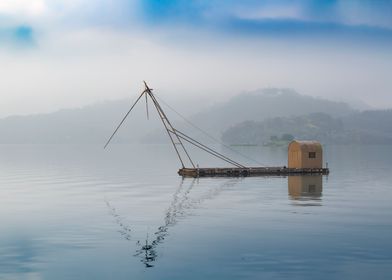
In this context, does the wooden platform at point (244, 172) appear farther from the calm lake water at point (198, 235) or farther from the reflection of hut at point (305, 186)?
the calm lake water at point (198, 235)

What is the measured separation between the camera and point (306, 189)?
206 ft

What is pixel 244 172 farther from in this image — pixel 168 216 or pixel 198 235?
pixel 198 235

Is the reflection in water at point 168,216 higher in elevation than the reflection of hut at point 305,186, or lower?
lower

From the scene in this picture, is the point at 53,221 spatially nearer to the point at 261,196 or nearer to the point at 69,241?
the point at 69,241

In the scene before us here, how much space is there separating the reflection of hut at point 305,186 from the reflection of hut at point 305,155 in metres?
5.37

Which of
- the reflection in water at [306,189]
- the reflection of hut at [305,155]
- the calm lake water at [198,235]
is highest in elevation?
the reflection of hut at [305,155]

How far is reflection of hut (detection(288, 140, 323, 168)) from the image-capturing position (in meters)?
87.7

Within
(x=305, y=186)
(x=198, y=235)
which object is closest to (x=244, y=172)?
(x=305, y=186)

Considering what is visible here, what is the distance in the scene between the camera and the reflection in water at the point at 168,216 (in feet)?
89.8

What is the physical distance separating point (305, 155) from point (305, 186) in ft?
73.5

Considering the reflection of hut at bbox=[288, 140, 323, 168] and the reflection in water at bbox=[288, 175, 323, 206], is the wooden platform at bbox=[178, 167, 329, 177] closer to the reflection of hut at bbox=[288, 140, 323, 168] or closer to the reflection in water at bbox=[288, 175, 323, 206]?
the reflection of hut at bbox=[288, 140, 323, 168]

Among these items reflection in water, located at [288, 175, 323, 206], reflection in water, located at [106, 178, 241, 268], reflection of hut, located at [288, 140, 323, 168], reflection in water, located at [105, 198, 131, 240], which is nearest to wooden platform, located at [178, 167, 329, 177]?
reflection of hut, located at [288, 140, 323, 168]

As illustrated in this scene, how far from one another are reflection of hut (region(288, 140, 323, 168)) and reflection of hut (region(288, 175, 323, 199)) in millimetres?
5374

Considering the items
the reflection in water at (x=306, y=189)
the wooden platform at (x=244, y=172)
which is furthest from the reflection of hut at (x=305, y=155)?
the reflection in water at (x=306, y=189)
